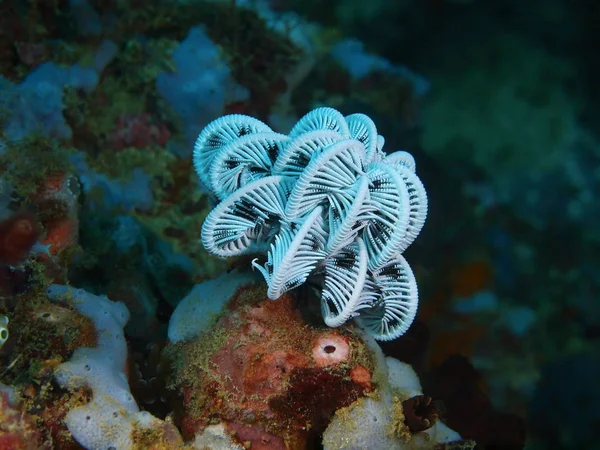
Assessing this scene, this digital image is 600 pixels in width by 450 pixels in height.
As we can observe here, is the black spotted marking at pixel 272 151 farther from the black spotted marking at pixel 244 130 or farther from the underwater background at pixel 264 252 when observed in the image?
the underwater background at pixel 264 252

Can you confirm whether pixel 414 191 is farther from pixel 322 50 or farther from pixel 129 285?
pixel 322 50

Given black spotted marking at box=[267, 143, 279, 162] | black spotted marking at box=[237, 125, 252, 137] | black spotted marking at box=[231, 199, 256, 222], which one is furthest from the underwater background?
black spotted marking at box=[237, 125, 252, 137]

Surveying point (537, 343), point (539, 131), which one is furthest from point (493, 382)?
point (539, 131)

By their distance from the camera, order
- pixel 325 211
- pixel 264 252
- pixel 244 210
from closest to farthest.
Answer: pixel 325 211 → pixel 244 210 → pixel 264 252

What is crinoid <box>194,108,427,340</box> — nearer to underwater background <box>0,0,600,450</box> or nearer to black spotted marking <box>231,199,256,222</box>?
black spotted marking <box>231,199,256,222</box>

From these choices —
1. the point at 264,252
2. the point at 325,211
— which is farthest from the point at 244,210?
the point at 325,211

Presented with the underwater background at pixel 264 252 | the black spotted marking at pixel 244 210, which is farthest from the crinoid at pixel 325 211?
the underwater background at pixel 264 252

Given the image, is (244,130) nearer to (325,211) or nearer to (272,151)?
(272,151)

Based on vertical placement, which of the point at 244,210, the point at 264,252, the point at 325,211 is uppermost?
the point at 325,211
